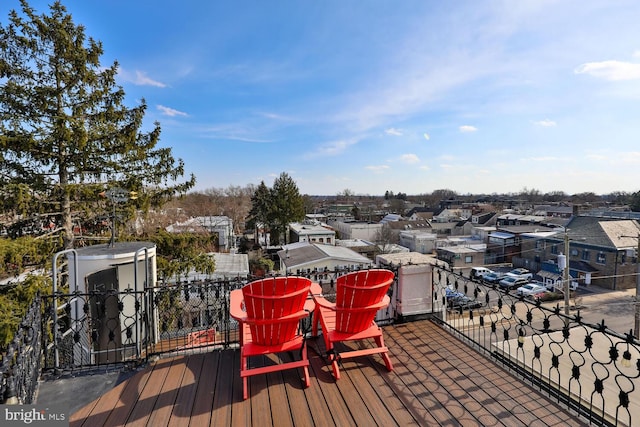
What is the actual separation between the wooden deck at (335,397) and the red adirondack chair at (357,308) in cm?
20

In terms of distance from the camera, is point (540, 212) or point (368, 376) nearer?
point (368, 376)

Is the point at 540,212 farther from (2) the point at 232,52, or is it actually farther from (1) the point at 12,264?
(1) the point at 12,264

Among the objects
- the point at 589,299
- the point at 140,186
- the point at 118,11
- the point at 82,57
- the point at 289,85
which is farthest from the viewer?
the point at 589,299

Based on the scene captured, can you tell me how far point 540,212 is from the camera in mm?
60406

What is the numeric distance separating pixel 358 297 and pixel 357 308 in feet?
0.37

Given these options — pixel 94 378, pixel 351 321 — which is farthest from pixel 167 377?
pixel 351 321

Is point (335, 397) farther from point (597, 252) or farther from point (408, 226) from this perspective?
point (408, 226)

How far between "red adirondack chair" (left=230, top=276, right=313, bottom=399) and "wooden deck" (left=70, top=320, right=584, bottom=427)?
0.23m

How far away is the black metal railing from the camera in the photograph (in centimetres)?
184

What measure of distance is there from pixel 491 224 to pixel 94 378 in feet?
181

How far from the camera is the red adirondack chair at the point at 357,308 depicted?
302cm

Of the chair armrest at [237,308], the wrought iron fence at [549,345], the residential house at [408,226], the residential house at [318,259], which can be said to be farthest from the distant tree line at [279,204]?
the chair armrest at [237,308]

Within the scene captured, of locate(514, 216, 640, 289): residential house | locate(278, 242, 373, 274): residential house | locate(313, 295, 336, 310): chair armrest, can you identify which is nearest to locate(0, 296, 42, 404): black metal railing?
locate(313, 295, 336, 310): chair armrest

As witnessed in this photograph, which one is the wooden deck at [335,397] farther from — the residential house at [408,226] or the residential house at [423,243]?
the residential house at [408,226]
